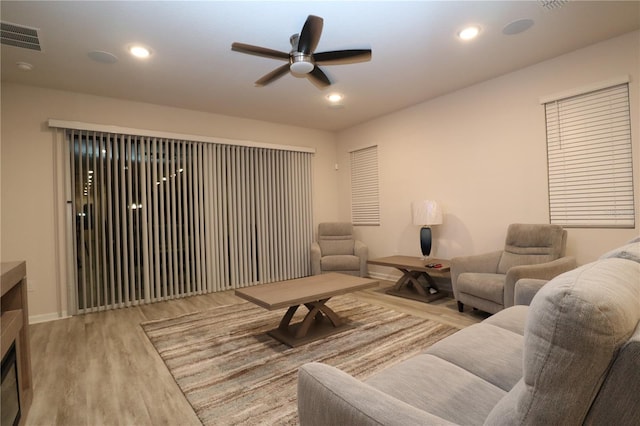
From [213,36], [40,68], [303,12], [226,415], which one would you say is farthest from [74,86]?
[226,415]

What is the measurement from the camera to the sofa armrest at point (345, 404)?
83 centimetres

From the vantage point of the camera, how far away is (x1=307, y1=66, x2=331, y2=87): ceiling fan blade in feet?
9.06

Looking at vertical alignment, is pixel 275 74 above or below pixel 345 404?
above

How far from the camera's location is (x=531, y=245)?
10.8 feet

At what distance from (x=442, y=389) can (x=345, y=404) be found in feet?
1.72

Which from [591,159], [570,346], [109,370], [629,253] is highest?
[591,159]

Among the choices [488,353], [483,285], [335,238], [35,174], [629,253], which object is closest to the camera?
[629,253]

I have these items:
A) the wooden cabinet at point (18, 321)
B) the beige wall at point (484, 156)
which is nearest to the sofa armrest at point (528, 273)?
the beige wall at point (484, 156)

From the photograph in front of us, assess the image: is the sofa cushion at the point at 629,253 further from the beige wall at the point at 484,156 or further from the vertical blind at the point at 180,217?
the vertical blind at the point at 180,217

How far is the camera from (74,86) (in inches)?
143

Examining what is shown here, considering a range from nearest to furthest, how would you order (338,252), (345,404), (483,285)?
1. (345,404)
2. (483,285)
3. (338,252)

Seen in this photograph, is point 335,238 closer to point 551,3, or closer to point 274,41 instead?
point 274,41

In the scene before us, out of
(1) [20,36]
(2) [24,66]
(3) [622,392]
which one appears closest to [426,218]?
(3) [622,392]

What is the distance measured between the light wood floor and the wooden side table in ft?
0.66
